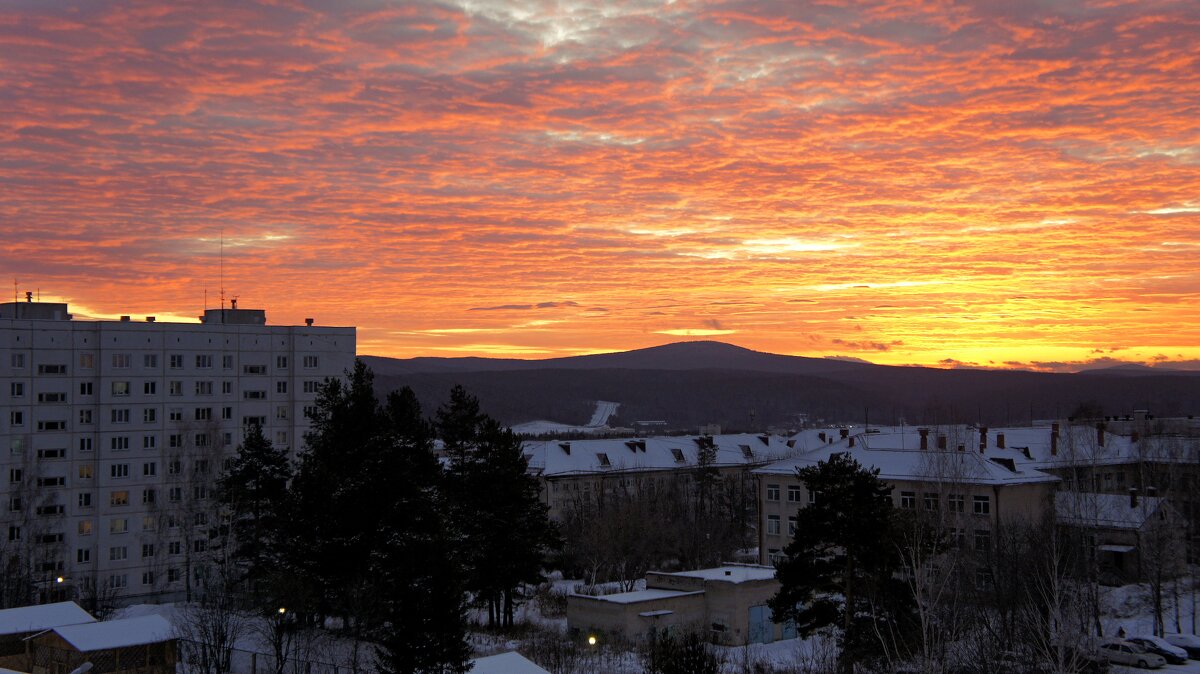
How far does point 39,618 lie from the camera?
33.5m

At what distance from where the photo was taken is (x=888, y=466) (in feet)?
197

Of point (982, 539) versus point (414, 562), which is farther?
point (982, 539)

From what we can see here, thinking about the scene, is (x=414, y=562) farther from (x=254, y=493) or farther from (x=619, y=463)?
(x=619, y=463)

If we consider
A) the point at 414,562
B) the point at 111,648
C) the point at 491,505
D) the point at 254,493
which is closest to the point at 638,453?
the point at 491,505

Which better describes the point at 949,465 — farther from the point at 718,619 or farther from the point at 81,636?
the point at 81,636

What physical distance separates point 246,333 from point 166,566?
605 inches

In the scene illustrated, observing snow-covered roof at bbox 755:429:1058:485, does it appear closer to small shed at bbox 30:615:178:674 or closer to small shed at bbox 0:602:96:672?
small shed at bbox 30:615:178:674

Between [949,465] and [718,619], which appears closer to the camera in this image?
[718,619]

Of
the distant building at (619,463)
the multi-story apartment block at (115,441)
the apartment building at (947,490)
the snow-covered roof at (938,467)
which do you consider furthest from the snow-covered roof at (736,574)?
the distant building at (619,463)

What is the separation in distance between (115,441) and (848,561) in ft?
151

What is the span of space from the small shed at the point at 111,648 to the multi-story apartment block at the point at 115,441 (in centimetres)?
2505

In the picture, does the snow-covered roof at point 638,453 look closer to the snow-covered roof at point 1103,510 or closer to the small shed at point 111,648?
the snow-covered roof at point 1103,510

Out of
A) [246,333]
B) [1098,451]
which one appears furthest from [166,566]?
[1098,451]

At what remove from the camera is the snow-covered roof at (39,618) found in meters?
32.9
